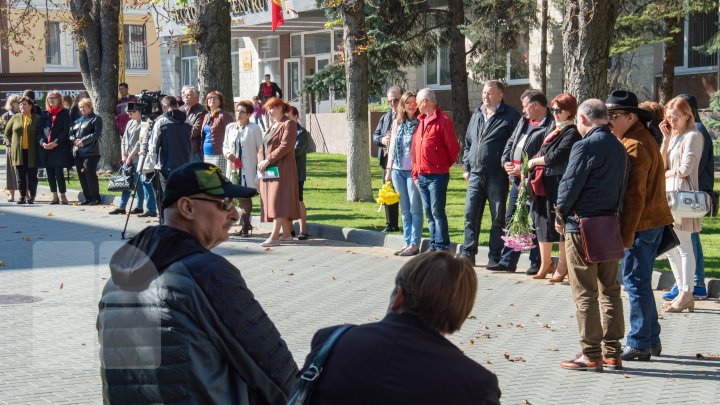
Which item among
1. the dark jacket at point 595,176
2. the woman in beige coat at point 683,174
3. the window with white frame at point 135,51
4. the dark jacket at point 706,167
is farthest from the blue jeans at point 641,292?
the window with white frame at point 135,51

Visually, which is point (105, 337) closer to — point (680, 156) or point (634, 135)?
point (634, 135)

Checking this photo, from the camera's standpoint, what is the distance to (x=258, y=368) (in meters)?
3.78

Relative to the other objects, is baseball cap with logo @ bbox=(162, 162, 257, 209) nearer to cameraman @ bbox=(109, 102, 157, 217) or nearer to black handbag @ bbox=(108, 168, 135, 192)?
black handbag @ bbox=(108, 168, 135, 192)

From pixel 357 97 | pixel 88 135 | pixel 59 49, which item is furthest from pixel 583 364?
pixel 59 49

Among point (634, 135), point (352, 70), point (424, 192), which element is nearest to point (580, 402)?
point (634, 135)

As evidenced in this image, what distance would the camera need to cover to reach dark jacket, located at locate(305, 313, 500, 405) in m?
3.41

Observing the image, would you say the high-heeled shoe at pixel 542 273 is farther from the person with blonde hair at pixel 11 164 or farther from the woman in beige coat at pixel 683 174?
the person with blonde hair at pixel 11 164

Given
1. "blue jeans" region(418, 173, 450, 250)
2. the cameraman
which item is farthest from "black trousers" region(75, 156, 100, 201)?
"blue jeans" region(418, 173, 450, 250)

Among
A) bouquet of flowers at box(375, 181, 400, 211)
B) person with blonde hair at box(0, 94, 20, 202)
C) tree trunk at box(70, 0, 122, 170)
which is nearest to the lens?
bouquet of flowers at box(375, 181, 400, 211)

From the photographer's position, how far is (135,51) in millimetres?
63156

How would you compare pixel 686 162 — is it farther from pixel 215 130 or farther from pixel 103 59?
pixel 103 59

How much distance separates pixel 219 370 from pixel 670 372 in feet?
16.7

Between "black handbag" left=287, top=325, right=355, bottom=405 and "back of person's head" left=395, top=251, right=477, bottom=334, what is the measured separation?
249mm

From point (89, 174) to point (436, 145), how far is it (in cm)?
937
